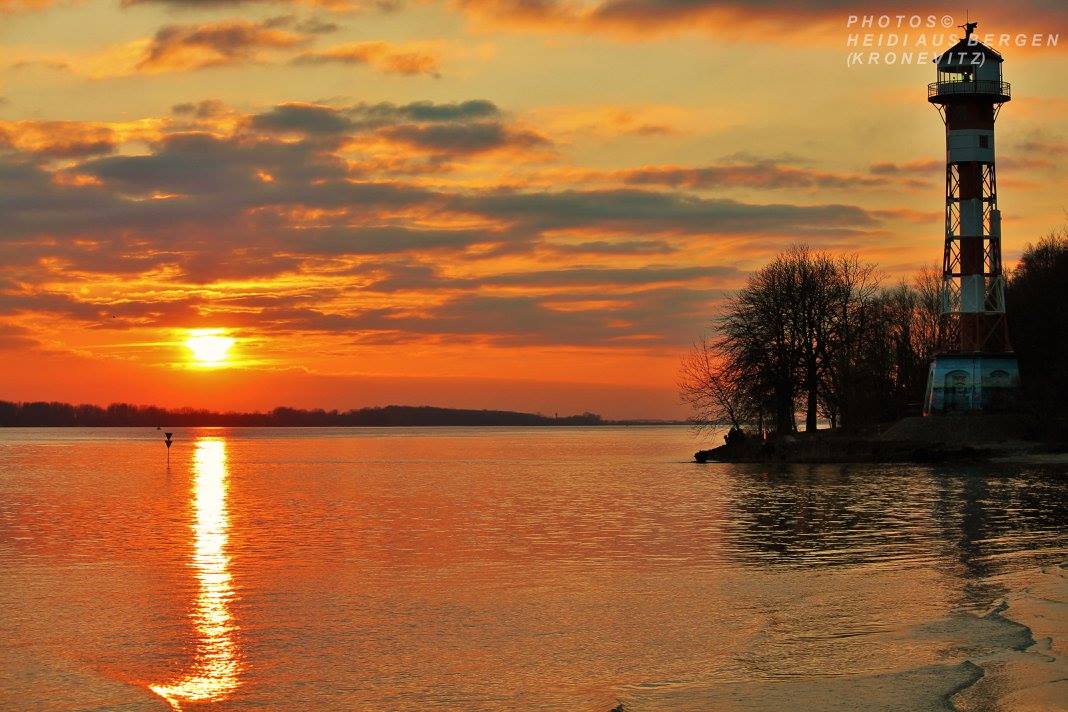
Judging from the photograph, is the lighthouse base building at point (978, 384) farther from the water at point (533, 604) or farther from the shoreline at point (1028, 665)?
the shoreline at point (1028, 665)

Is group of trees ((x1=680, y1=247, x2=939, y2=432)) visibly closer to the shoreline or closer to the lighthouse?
the lighthouse

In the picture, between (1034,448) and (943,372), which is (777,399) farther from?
(1034,448)

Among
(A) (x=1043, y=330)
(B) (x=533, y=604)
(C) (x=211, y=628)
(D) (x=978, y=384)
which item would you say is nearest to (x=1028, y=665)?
(B) (x=533, y=604)

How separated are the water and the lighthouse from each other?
30989 millimetres

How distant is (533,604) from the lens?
20.1m

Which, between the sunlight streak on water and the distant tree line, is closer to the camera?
the sunlight streak on water

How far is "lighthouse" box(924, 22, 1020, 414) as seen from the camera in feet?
236

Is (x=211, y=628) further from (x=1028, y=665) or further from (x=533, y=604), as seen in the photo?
(x=1028, y=665)

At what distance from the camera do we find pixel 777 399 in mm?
79812

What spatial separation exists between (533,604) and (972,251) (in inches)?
2354

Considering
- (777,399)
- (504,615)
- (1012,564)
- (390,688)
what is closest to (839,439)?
(777,399)

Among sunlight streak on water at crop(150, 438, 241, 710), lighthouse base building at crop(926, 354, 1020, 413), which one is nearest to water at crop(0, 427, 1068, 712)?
sunlight streak on water at crop(150, 438, 241, 710)

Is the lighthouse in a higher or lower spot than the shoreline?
higher

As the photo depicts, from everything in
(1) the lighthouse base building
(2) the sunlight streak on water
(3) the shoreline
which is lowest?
(2) the sunlight streak on water
